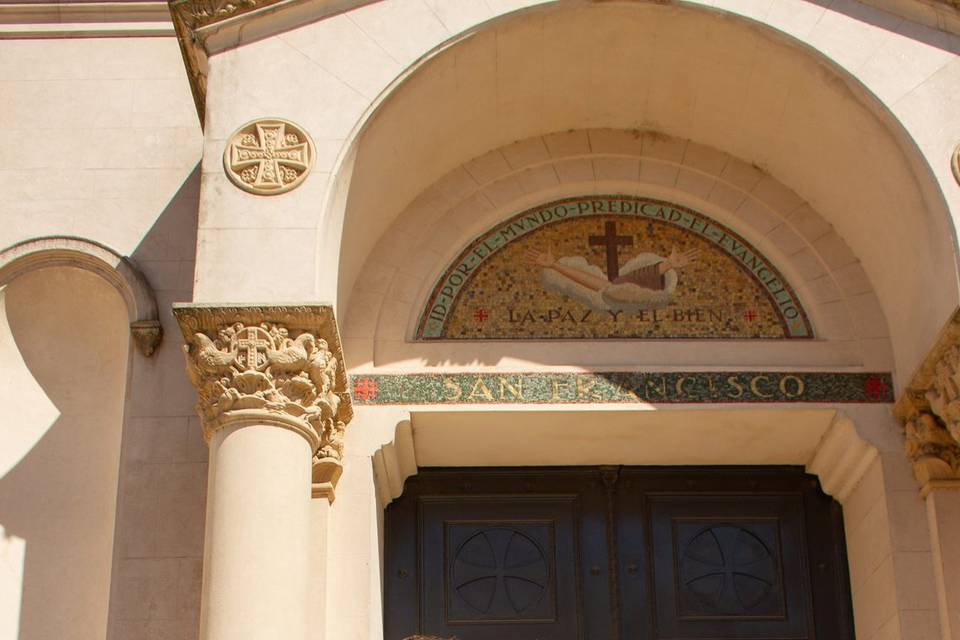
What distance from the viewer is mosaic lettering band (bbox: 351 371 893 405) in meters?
11.3

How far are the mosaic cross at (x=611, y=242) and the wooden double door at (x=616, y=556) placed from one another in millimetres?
1485

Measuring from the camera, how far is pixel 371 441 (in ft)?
36.4

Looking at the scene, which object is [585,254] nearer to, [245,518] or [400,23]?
[400,23]

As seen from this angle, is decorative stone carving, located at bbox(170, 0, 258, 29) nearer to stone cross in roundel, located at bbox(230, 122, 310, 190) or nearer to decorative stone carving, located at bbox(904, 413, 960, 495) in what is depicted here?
stone cross in roundel, located at bbox(230, 122, 310, 190)

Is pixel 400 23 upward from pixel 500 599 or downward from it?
upward

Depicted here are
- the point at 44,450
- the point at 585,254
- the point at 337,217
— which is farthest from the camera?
the point at 585,254

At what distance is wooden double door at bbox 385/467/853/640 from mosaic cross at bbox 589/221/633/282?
1485 mm

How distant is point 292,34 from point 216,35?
1.58 ft

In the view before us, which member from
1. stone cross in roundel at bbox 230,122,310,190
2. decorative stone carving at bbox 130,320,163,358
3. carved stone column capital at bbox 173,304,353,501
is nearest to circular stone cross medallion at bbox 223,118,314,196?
stone cross in roundel at bbox 230,122,310,190

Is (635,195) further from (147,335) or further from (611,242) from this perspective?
(147,335)

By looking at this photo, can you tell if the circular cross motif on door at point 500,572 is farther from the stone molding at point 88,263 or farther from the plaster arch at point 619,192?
the stone molding at point 88,263

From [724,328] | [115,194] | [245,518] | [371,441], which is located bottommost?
[245,518]

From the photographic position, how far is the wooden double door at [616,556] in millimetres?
11672

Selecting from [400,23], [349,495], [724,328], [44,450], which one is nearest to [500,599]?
[349,495]
